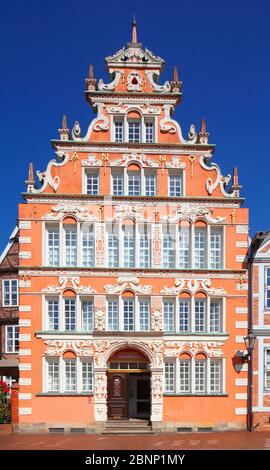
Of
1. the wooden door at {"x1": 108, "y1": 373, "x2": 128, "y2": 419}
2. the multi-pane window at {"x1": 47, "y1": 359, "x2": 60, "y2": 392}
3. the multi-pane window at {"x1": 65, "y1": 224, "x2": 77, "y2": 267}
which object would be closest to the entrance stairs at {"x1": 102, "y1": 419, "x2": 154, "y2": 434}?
the wooden door at {"x1": 108, "y1": 373, "x2": 128, "y2": 419}

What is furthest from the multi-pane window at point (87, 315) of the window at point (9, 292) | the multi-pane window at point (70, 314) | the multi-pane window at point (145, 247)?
the window at point (9, 292)

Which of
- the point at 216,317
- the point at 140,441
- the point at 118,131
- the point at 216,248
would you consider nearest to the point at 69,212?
the point at 118,131

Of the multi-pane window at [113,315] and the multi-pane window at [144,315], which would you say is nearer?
the multi-pane window at [113,315]

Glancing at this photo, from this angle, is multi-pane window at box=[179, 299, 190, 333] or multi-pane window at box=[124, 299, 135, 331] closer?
multi-pane window at box=[124, 299, 135, 331]

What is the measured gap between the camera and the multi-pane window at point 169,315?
29734 mm

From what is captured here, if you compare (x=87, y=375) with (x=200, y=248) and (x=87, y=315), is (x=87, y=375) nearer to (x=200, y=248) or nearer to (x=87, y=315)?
(x=87, y=315)

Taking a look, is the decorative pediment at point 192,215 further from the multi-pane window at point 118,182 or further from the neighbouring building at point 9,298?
the neighbouring building at point 9,298

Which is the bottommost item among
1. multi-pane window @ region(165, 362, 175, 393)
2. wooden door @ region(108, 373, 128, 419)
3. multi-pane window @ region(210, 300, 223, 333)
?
wooden door @ region(108, 373, 128, 419)

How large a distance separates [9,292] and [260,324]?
1856cm

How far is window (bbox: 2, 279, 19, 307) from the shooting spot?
137ft

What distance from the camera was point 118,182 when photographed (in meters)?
30.4

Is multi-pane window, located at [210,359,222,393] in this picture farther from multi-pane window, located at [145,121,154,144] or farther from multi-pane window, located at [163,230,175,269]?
multi-pane window, located at [145,121,154,144]

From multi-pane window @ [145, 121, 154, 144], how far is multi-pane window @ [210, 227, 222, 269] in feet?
17.2

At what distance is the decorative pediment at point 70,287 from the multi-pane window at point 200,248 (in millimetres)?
5134
